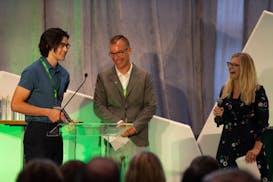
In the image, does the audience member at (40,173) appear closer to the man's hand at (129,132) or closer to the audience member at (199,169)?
the audience member at (199,169)

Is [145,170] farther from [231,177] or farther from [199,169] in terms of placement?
[231,177]

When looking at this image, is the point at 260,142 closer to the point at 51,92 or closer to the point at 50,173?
the point at 51,92

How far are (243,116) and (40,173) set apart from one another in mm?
2600

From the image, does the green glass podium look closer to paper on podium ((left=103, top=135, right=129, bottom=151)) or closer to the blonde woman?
paper on podium ((left=103, top=135, right=129, bottom=151))

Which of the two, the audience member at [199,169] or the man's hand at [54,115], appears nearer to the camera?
the audience member at [199,169]

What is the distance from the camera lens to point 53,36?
441 cm

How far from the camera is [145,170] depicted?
290 cm

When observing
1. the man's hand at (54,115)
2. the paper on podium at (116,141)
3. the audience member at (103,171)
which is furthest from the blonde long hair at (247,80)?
the audience member at (103,171)

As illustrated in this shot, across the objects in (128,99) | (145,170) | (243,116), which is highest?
(128,99)

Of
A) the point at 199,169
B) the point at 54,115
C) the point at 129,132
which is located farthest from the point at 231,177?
the point at 129,132

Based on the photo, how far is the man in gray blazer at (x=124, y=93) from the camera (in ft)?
16.6

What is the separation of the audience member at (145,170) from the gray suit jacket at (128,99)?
2.04m

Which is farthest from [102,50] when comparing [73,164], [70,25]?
[73,164]

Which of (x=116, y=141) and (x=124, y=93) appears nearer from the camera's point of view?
(x=116, y=141)
